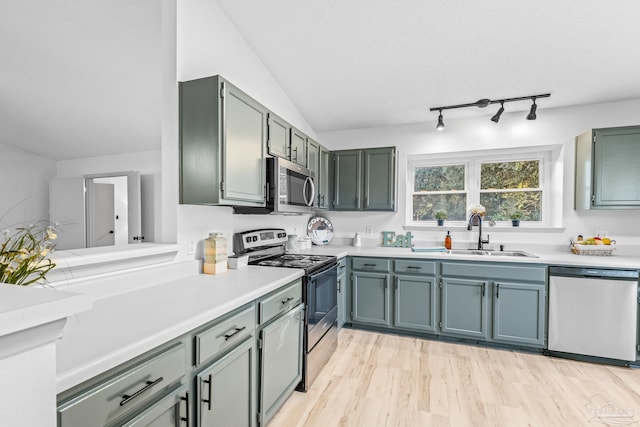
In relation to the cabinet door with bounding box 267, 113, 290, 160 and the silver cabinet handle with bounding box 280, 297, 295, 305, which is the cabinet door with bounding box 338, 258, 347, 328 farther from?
the cabinet door with bounding box 267, 113, 290, 160

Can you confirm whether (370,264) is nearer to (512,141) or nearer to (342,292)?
(342,292)

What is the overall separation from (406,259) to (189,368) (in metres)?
2.38

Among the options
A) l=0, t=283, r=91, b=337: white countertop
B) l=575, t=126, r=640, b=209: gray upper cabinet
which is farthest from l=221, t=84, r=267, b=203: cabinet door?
l=575, t=126, r=640, b=209: gray upper cabinet

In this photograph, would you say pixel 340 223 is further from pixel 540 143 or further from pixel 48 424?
pixel 48 424

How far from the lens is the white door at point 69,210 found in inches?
71.5

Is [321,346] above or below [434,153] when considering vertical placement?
below

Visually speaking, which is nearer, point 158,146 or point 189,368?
point 189,368

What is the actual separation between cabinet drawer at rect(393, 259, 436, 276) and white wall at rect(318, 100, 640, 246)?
68 cm

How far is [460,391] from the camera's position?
2.14m

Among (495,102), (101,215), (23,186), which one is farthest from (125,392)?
(495,102)

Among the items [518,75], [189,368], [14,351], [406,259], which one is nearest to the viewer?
[14,351]

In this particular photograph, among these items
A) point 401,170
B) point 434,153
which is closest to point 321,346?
point 401,170

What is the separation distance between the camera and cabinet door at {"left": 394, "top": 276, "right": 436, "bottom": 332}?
2.96 meters

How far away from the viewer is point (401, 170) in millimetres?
3740
